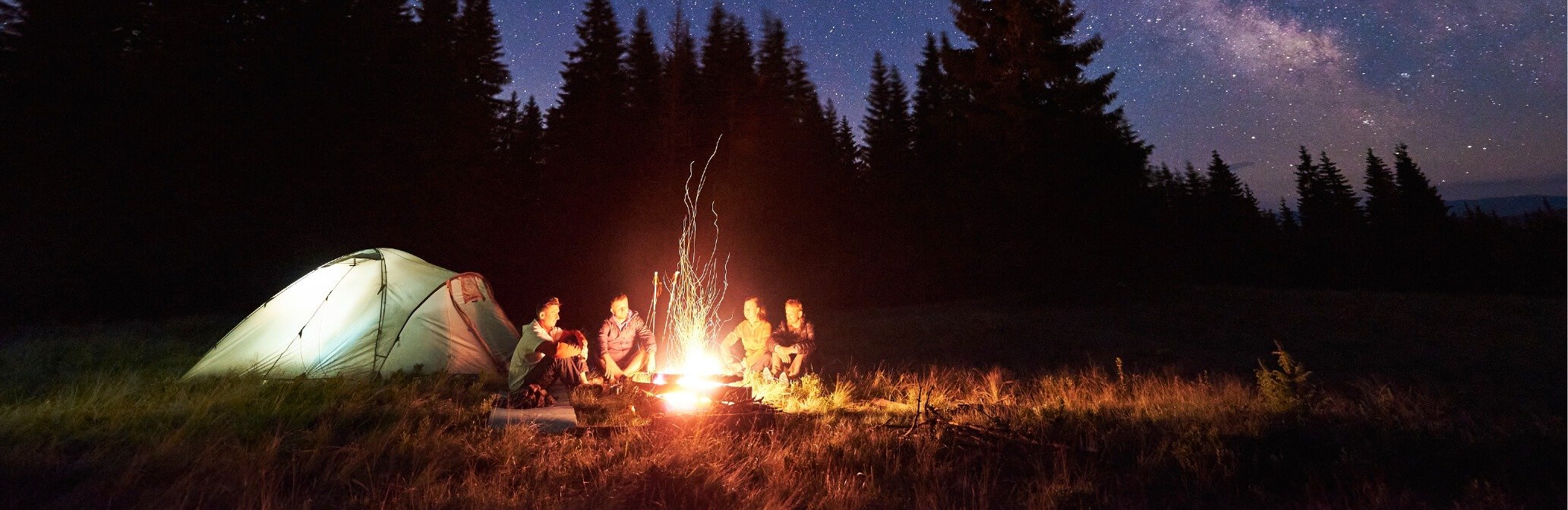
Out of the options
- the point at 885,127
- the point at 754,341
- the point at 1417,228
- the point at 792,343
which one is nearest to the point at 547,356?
the point at 754,341

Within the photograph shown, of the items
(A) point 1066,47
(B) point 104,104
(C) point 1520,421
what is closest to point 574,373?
(C) point 1520,421

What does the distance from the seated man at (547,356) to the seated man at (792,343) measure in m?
2.15

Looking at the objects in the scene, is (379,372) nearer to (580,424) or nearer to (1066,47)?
(580,424)

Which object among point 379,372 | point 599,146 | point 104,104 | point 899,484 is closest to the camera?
point 899,484

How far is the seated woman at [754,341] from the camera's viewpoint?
26.2ft

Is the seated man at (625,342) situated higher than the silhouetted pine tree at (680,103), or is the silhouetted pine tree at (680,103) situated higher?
the silhouetted pine tree at (680,103)

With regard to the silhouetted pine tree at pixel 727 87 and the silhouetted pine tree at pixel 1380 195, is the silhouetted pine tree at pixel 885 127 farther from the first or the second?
the silhouetted pine tree at pixel 1380 195

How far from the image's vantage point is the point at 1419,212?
1720 inches

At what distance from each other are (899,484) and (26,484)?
4905 mm

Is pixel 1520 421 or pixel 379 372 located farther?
pixel 379 372

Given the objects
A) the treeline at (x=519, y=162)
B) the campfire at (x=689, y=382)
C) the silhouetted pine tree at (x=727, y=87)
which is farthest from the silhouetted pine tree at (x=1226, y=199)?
the campfire at (x=689, y=382)

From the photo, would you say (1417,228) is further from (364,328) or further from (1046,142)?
(364,328)

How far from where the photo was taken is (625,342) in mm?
7730

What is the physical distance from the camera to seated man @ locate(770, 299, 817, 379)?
7.82 m
